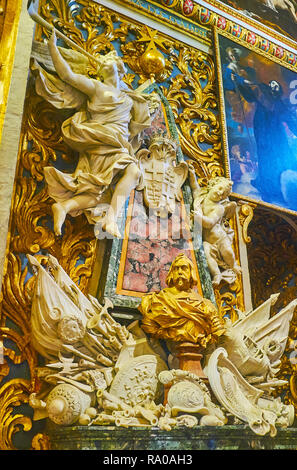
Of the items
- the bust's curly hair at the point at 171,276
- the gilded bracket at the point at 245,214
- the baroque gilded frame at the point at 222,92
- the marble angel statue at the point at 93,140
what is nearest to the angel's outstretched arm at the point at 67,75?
the marble angel statue at the point at 93,140

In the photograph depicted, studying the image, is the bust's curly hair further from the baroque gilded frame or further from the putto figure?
the baroque gilded frame

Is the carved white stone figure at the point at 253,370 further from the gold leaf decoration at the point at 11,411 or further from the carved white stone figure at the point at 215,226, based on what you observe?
the gold leaf decoration at the point at 11,411

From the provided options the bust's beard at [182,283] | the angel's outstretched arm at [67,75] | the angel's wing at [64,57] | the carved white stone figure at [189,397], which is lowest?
the carved white stone figure at [189,397]

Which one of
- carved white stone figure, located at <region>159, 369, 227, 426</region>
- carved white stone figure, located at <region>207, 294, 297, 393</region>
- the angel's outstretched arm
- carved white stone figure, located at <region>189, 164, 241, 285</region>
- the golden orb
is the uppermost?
the golden orb

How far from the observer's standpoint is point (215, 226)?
4188 millimetres

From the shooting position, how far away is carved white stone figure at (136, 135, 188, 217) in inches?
151

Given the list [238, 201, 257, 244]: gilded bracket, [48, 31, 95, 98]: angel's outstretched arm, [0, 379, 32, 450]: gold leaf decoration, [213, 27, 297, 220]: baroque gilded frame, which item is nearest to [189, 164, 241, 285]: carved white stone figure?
[238, 201, 257, 244]: gilded bracket

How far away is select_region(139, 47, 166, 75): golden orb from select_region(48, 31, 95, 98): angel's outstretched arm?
4.03 feet

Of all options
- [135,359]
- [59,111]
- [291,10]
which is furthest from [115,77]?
[291,10]

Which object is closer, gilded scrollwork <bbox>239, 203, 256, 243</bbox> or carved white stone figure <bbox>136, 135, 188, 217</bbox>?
carved white stone figure <bbox>136, 135, 188, 217</bbox>

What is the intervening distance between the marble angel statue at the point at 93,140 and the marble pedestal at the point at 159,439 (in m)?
1.43

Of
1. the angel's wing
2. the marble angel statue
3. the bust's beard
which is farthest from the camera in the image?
the angel's wing

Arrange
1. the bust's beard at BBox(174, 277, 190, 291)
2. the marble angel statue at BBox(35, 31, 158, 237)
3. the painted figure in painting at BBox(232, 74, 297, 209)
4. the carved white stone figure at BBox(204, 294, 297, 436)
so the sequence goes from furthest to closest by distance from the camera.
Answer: the painted figure in painting at BBox(232, 74, 297, 209) → the marble angel statue at BBox(35, 31, 158, 237) → the bust's beard at BBox(174, 277, 190, 291) → the carved white stone figure at BBox(204, 294, 297, 436)

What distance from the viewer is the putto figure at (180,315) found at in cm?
314
